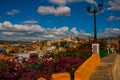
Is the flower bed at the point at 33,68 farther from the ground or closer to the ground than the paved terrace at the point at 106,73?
farther from the ground

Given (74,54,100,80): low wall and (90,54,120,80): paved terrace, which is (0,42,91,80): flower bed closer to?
(74,54,100,80): low wall

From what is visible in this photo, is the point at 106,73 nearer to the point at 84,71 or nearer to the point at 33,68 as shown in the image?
the point at 84,71

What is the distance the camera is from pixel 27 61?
1502 centimetres

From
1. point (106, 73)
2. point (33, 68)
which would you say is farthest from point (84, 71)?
point (106, 73)

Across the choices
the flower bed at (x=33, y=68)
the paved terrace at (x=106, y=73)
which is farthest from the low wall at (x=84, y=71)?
the flower bed at (x=33, y=68)

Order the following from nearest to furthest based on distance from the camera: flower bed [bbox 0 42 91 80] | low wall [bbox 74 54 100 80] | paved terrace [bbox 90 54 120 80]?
low wall [bbox 74 54 100 80] → flower bed [bbox 0 42 91 80] → paved terrace [bbox 90 54 120 80]

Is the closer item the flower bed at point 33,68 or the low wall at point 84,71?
the low wall at point 84,71

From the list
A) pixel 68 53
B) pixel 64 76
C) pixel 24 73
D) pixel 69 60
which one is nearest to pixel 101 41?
pixel 68 53

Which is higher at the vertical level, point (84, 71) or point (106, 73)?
point (84, 71)

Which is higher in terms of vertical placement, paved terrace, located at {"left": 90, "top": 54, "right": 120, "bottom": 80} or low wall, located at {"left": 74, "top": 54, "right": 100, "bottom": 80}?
low wall, located at {"left": 74, "top": 54, "right": 100, "bottom": 80}

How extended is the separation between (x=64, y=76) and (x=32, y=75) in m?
4.06

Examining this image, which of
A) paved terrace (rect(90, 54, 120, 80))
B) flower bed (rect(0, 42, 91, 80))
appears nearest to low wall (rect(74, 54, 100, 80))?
paved terrace (rect(90, 54, 120, 80))

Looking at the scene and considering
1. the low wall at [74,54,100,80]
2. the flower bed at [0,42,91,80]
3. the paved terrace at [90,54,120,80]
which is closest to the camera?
the low wall at [74,54,100,80]

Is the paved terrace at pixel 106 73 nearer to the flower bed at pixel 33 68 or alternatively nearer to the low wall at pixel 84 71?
the low wall at pixel 84 71
